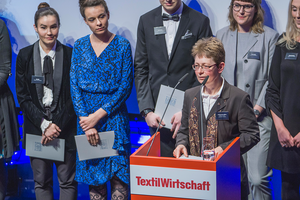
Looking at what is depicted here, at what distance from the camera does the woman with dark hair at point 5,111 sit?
327cm

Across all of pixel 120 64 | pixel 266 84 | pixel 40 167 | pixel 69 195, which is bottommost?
pixel 69 195

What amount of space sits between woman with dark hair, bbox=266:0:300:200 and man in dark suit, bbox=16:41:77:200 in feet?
5.61

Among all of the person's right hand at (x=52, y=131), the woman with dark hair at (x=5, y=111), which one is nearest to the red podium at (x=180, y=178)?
the person's right hand at (x=52, y=131)

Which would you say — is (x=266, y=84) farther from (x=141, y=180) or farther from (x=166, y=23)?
(x=141, y=180)

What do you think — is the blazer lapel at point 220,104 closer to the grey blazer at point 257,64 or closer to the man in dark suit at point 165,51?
the man in dark suit at point 165,51

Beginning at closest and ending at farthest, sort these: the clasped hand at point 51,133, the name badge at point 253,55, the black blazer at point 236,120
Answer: the black blazer at point 236,120, the name badge at point 253,55, the clasped hand at point 51,133

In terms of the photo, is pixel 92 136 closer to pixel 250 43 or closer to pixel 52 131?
pixel 52 131

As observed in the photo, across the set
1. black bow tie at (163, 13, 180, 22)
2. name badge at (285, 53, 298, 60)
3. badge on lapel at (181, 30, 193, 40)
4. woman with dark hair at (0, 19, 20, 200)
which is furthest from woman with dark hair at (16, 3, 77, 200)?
name badge at (285, 53, 298, 60)

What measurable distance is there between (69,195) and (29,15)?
2.15m

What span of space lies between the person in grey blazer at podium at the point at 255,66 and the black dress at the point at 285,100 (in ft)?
0.37

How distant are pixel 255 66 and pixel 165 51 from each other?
75 cm

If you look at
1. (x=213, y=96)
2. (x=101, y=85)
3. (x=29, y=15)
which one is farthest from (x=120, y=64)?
(x=29, y=15)

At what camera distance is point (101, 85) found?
284cm

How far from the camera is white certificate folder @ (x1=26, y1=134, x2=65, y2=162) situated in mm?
3078
